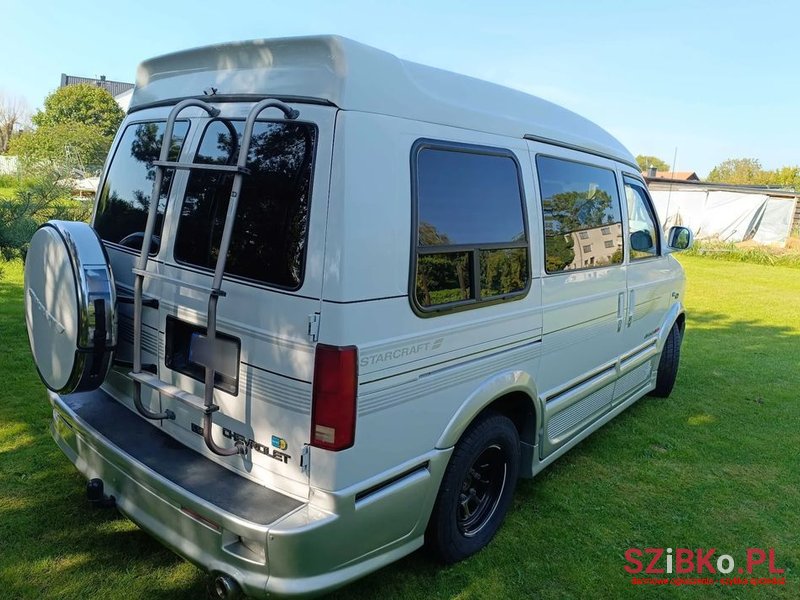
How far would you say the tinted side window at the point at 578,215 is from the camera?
3.31m

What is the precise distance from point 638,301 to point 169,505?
11.7ft

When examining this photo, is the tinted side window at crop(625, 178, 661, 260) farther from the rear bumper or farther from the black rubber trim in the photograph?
the black rubber trim

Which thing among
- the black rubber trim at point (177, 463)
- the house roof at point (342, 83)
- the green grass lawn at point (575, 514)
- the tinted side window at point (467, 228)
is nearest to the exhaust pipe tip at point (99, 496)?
the black rubber trim at point (177, 463)

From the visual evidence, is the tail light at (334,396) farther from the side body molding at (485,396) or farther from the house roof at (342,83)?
the house roof at (342,83)

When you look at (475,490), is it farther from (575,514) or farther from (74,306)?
(74,306)

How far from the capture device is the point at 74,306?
2543mm

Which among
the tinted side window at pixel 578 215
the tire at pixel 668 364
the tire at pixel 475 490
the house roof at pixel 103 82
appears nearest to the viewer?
the tire at pixel 475 490

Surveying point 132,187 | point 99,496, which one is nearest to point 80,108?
point 132,187

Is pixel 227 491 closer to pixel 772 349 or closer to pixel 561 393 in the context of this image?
pixel 561 393

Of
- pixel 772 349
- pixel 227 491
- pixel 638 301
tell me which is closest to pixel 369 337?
pixel 227 491

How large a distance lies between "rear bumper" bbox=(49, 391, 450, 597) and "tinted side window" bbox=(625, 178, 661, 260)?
2650mm

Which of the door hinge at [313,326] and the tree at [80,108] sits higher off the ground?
the tree at [80,108]

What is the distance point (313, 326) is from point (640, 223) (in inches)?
132

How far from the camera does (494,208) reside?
2883 mm
